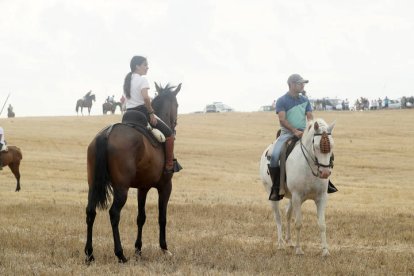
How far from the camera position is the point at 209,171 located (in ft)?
105

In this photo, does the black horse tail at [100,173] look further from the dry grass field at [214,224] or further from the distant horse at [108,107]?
the distant horse at [108,107]

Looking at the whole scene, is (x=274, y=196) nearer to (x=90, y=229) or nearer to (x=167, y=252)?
(x=167, y=252)

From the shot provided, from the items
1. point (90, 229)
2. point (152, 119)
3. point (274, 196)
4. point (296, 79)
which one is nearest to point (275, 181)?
point (274, 196)

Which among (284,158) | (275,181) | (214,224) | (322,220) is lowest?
(214,224)

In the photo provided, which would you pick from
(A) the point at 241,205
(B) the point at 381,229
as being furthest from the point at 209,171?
(B) the point at 381,229

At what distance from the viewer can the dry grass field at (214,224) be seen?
30.9ft

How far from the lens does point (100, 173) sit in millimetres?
9781

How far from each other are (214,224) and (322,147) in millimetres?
4519

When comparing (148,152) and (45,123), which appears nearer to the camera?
(148,152)

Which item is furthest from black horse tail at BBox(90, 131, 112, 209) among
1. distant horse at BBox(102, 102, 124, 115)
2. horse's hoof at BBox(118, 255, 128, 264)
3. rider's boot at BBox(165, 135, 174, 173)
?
distant horse at BBox(102, 102, 124, 115)

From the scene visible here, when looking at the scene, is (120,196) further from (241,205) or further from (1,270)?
(241,205)

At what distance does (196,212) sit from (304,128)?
5014mm

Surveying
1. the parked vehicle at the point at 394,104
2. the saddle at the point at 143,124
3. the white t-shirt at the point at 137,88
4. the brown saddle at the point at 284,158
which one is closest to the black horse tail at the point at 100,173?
the saddle at the point at 143,124

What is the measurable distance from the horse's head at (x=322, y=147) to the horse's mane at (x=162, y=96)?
243 centimetres
